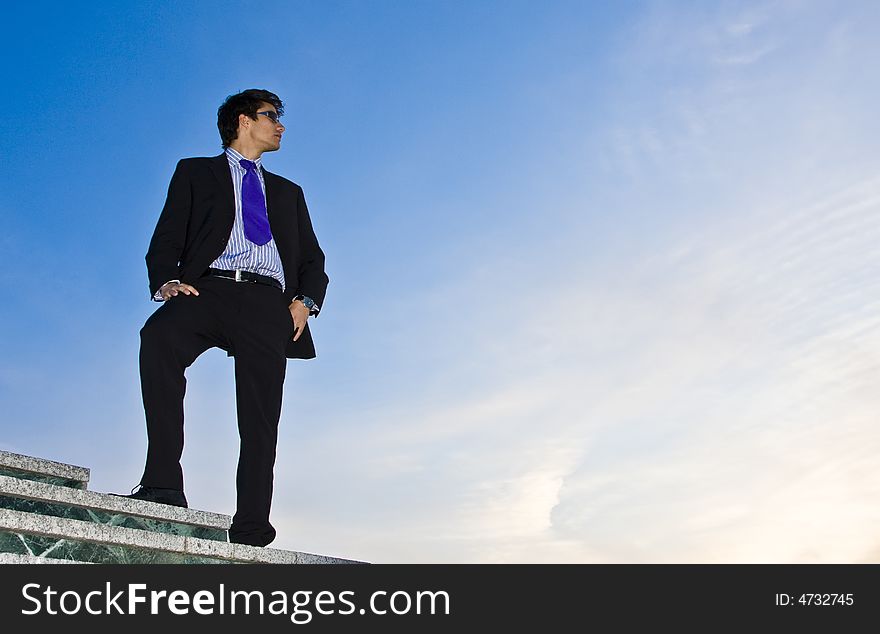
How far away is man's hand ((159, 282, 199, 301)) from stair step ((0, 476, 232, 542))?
3.60ft

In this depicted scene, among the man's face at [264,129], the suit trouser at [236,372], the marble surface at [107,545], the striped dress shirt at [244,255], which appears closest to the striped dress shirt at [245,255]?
the striped dress shirt at [244,255]

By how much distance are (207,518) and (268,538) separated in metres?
0.42

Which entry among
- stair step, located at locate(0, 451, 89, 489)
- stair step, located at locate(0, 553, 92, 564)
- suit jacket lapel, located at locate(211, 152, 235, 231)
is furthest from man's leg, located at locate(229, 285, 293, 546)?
stair step, located at locate(0, 553, 92, 564)

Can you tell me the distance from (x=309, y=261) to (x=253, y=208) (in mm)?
534

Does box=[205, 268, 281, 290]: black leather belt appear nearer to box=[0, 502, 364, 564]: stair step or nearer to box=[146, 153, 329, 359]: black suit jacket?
box=[146, 153, 329, 359]: black suit jacket

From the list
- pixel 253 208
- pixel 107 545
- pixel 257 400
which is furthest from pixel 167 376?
pixel 253 208

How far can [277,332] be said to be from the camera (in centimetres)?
531

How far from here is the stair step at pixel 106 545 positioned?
4027 mm

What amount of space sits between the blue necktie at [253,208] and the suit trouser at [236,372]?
12.6 inches

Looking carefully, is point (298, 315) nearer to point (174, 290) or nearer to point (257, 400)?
point (257, 400)

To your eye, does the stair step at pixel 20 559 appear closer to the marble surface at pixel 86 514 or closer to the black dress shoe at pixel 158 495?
the marble surface at pixel 86 514

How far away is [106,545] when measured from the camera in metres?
4.34
